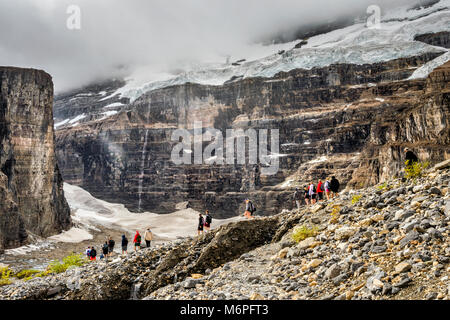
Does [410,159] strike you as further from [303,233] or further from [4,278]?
[4,278]

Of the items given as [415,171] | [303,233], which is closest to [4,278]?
[303,233]

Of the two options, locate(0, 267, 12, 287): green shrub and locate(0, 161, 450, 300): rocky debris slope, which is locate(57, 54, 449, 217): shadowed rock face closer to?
locate(0, 267, 12, 287): green shrub

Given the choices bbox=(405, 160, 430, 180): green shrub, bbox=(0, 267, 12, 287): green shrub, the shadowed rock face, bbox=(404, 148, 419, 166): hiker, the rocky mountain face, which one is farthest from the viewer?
the shadowed rock face

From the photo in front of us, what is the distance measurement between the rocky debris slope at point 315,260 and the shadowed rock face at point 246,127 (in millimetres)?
61012

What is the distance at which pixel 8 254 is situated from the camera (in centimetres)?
4962

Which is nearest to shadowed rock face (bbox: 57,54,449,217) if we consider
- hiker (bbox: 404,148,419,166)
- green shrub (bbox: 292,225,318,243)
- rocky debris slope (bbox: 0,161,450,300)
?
hiker (bbox: 404,148,419,166)

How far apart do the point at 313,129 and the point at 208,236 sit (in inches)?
4300

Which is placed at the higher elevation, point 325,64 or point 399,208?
point 325,64

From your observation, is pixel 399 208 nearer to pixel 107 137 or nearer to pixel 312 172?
pixel 312 172

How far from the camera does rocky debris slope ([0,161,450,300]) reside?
22.1ft

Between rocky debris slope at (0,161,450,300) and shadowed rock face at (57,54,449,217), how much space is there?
200 ft

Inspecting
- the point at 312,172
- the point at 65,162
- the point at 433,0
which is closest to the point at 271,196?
the point at 312,172

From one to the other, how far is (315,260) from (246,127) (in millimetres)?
119466

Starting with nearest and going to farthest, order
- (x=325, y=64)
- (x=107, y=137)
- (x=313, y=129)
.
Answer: (x=313, y=129) → (x=325, y=64) → (x=107, y=137)
